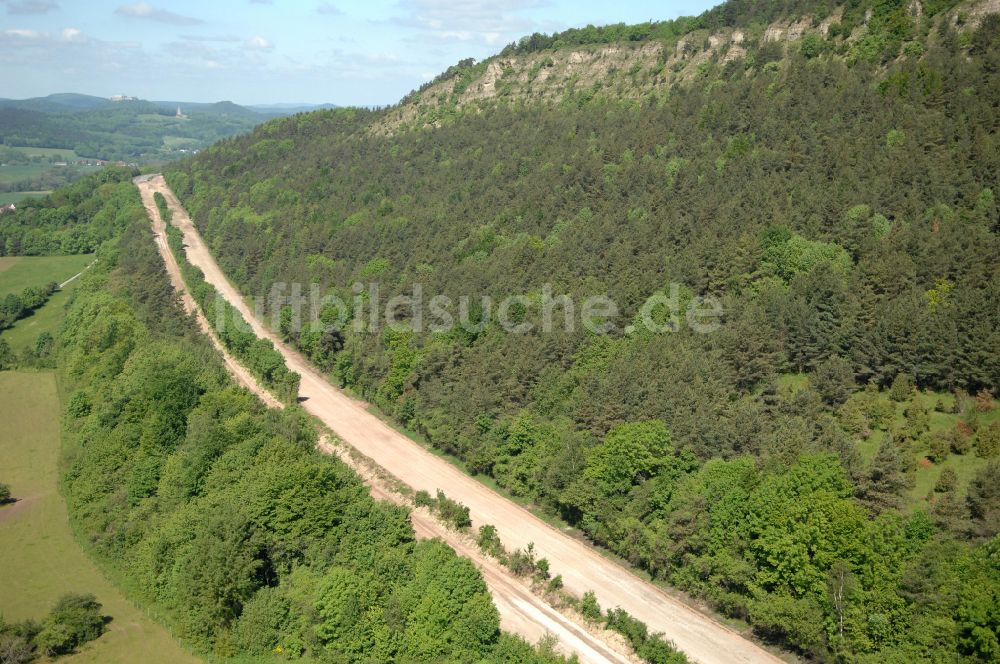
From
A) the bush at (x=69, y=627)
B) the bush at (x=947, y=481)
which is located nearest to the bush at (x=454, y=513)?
the bush at (x=69, y=627)

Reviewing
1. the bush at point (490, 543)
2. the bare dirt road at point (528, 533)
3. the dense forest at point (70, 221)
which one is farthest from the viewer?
the dense forest at point (70, 221)

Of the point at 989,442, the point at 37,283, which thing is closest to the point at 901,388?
the point at 989,442

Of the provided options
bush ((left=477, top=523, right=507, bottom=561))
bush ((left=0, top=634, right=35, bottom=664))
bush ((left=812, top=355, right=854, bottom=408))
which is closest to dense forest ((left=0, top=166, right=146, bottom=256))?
bush ((left=0, top=634, right=35, bottom=664))

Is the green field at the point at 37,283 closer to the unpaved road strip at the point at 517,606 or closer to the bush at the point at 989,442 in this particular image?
the unpaved road strip at the point at 517,606

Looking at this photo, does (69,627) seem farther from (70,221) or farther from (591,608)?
(70,221)

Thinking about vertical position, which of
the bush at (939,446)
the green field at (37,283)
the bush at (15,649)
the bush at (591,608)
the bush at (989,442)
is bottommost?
the green field at (37,283)

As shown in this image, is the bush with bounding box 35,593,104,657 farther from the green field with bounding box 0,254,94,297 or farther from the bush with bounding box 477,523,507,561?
the green field with bounding box 0,254,94,297

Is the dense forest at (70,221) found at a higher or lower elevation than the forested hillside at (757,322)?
lower
